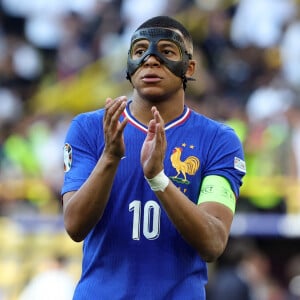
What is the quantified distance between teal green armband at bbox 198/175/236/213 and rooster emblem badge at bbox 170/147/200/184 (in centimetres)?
9

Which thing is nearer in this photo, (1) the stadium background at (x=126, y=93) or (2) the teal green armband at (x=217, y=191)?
(2) the teal green armband at (x=217, y=191)

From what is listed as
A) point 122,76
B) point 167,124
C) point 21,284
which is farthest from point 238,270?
point 167,124

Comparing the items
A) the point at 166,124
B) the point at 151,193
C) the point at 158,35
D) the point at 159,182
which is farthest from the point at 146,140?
the point at 158,35

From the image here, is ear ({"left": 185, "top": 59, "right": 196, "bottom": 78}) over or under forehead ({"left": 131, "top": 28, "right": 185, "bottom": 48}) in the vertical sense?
under

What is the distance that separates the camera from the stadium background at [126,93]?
13727 millimetres

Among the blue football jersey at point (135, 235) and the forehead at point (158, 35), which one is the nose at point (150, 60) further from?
the blue football jersey at point (135, 235)

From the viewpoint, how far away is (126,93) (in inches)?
653

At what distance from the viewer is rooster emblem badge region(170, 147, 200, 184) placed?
5316mm

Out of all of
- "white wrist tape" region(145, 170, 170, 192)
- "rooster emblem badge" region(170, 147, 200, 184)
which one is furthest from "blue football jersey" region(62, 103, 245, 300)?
"white wrist tape" region(145, 170, 170, 192)

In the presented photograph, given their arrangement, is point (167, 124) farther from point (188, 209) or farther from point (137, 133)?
point (188, 209)

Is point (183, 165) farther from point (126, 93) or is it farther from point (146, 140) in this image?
point (126, 93)

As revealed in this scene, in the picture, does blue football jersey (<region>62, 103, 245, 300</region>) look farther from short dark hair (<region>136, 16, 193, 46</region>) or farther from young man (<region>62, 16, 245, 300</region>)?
short dark hair (<region>136, 16, 193, 46</region>)

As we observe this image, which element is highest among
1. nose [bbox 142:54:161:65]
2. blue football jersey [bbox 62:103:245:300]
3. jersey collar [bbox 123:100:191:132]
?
nose [bbox 142:54:161:65]

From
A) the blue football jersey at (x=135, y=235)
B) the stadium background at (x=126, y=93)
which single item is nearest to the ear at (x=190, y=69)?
the blue football jersey at (x=135, y=235)
